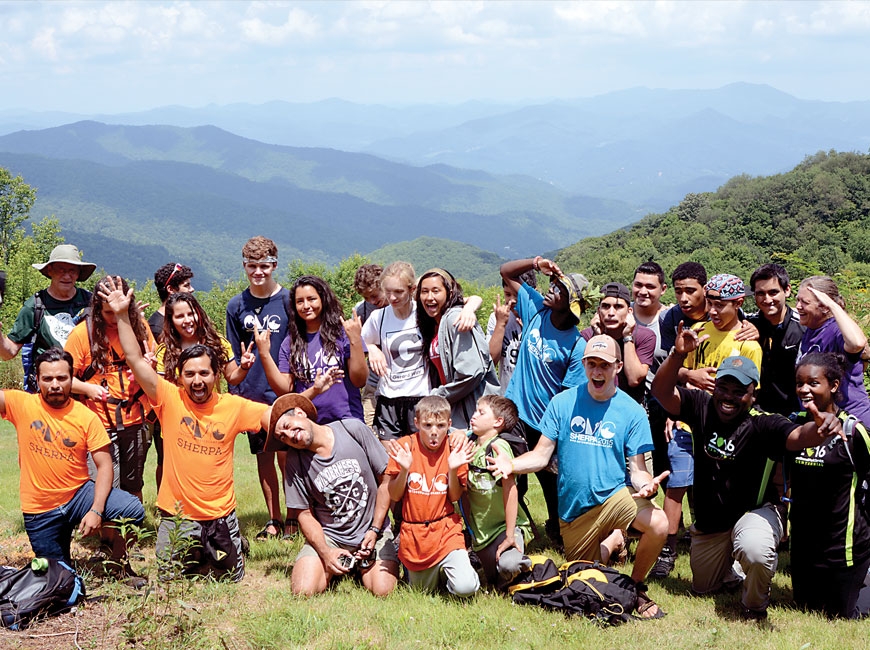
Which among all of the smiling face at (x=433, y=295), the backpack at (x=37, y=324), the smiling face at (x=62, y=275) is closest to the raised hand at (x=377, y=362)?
the smiling face at (x=433, y=295)

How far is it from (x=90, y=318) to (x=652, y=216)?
8107 cm

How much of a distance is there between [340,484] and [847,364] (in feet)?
13.4

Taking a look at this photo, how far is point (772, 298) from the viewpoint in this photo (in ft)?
21.4

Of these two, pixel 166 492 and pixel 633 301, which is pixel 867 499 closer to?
pixel 633 301

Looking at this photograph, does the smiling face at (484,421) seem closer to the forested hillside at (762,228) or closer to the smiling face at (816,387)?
the smiling face at (816,387)

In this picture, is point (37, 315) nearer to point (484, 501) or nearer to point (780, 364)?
point (484, 501)

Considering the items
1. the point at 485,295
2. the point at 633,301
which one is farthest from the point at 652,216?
the point at 633,301

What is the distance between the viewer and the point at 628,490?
19.7ft

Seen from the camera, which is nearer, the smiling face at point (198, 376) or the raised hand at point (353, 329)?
the smiling face at point (198, 376)

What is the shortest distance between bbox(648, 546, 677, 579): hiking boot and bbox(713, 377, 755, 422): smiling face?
1.57 m

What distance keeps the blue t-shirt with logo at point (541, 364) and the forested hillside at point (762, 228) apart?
48.3 metres

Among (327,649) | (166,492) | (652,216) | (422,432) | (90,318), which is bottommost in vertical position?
(327,649)

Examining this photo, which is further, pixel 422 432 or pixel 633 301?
pixel 633 301

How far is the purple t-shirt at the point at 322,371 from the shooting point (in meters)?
6.75
